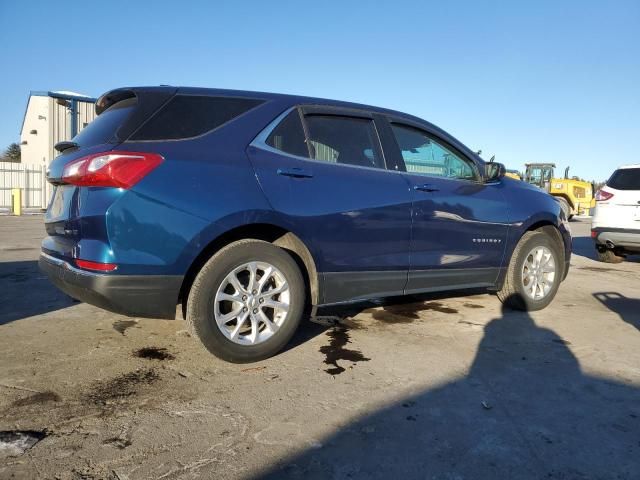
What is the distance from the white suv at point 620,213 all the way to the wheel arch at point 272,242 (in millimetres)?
6484

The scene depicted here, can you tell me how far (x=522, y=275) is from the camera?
4824mm

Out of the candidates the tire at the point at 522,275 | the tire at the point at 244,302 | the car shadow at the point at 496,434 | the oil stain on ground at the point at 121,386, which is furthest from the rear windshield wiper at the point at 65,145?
the tire at the point at 522,275

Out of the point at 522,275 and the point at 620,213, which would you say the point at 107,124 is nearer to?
the point at 522,275

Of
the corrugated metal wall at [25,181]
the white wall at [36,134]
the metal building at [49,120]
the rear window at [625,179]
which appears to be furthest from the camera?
the white wall at [36,134]

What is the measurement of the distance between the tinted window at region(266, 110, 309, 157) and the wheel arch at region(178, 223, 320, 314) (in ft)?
1.90

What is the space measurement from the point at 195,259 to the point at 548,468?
2.15 m

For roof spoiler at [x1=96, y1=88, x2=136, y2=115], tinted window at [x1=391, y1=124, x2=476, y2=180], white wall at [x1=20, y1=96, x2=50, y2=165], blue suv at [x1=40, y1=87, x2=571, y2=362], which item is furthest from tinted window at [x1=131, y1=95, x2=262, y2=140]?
white wall at [x1=20, y1=96, x2=50, y2=165]

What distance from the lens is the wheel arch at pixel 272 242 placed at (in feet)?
10.0

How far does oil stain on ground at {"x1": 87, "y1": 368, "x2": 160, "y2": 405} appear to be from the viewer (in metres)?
2.60

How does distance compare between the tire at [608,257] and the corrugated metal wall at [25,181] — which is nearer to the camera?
the tire at [608,257]

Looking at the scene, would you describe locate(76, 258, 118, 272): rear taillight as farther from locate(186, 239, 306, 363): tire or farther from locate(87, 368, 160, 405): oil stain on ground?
locate(87, 368, 160, 405): oil stain on ground

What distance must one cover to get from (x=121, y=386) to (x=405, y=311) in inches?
111

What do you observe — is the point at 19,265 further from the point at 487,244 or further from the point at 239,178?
the point at 487,244

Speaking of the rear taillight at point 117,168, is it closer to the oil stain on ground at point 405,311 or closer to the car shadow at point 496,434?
the car shadow at point 496,434
